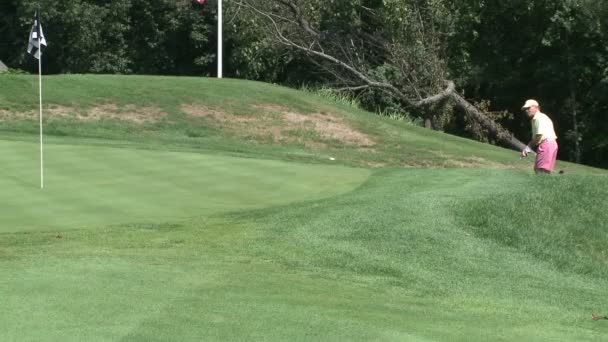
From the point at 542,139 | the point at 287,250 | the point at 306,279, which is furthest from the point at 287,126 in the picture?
the point at 306,279

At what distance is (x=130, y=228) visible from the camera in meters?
11.7

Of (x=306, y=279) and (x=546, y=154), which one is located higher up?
(x=546, y=154)

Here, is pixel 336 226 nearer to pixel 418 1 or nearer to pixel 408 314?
pixel 408 314

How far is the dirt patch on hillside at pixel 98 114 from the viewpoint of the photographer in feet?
85.6

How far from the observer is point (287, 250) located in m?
10.7

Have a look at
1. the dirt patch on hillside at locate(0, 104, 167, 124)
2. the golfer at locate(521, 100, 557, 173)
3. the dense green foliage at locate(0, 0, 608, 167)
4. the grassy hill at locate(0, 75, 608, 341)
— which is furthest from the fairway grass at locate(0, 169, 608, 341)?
the dense green foliage at locate(0, 0, 608, 167)

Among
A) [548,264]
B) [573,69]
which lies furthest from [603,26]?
[548,264]

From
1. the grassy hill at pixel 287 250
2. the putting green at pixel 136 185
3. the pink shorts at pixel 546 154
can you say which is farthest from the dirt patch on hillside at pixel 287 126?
the pink shorts at pixel 546 154

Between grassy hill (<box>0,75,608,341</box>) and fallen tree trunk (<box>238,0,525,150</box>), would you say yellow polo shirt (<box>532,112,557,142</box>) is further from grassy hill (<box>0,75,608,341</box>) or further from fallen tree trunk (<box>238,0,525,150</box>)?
fallen tree trunk (<box>238,0,525,150</box>)

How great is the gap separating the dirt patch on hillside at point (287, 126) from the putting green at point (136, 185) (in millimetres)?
8880

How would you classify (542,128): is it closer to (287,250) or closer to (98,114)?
(287,250)

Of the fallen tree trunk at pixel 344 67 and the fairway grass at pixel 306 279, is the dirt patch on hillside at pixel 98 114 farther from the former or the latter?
the fairway grass at pixel 306 279

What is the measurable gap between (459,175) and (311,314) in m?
10.5

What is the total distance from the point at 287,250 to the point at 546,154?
7062 mm
